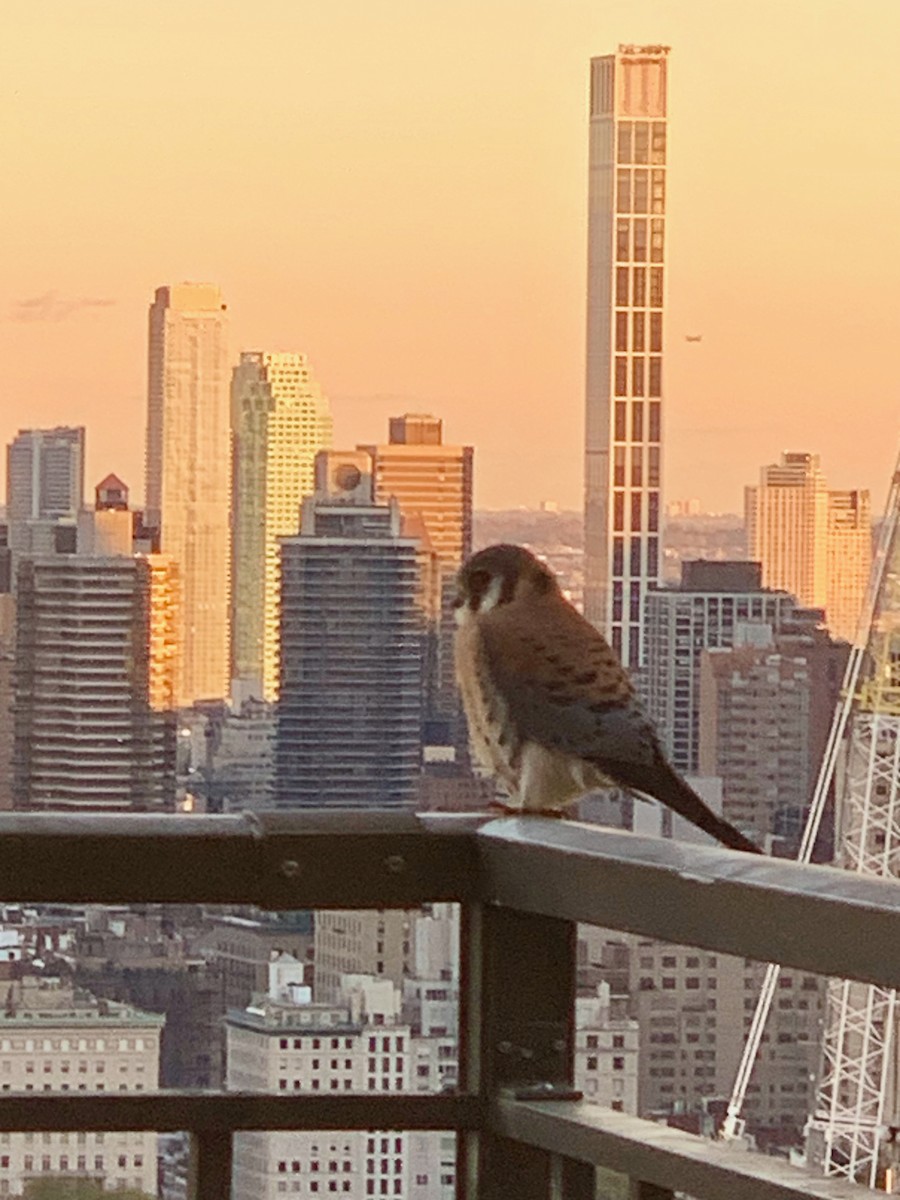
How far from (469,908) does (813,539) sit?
38.1 ft

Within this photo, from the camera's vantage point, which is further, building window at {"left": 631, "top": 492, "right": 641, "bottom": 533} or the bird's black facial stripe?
building window at {"left": 631, "top": 492, "right": 641, "bottom": 533}

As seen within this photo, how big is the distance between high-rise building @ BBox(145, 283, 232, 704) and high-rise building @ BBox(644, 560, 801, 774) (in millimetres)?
2787

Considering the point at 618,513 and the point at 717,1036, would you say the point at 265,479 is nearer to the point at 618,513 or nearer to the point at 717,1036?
the point at 618,513

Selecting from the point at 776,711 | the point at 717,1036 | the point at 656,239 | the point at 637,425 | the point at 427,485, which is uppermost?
the point at 656,239

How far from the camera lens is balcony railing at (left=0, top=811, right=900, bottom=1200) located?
3.43 feet

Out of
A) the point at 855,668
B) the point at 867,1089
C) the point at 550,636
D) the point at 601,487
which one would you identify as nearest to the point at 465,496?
the point at 601,487

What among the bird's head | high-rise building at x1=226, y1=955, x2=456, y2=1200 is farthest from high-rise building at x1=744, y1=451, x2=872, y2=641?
high-rise building at x1=226, y1=955, x2=456, y2=1200

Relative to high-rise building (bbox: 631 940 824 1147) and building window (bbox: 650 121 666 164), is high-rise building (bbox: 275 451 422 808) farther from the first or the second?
high-rise building (bbox: 631 940 824 1147)

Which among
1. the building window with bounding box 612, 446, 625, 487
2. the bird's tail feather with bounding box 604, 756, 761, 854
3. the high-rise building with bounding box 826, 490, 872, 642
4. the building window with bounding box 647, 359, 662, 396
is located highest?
the building window with bounding box 647, 359, 662, 396

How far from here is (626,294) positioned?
15.2m

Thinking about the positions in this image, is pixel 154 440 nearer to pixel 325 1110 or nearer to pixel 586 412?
pixel 586 412

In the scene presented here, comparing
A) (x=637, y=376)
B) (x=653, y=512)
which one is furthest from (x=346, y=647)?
(x=637, y=376)

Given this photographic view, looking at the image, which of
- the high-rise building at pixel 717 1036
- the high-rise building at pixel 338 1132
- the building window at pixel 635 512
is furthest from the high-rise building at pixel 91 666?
the high-rise building at pixel 338 1132

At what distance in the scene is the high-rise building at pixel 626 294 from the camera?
13.8 meters
